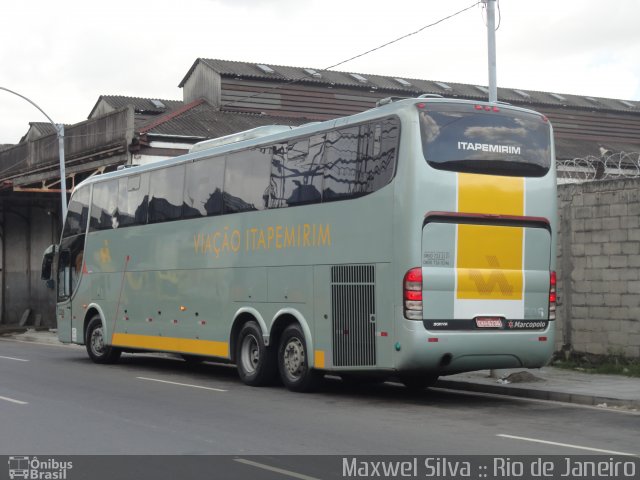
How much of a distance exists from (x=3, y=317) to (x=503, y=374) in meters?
35.2

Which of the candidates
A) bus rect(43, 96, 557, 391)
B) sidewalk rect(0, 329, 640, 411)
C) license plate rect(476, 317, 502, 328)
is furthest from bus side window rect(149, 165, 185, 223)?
license plate rect(476, 317, 502, 328)

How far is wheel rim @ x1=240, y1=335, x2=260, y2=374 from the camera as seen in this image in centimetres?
1741

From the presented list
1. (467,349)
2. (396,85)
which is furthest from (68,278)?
(396,85)

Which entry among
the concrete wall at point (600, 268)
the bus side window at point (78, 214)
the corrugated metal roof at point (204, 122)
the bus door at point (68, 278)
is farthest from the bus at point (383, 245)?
the corrugated metal roof at point (204, 122)

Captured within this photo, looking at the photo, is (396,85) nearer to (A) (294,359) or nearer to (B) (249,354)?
(B) (249,354)

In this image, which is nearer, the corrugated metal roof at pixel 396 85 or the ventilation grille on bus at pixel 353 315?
the ventilation grille on bus at pixel 353 315

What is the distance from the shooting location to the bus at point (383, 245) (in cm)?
1406

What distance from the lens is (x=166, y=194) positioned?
795 inches

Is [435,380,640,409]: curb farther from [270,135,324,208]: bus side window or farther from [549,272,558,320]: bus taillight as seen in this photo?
[270,135,324,208]: bus side window

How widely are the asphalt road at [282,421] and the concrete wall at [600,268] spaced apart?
12.8 ft

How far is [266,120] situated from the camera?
137 feet

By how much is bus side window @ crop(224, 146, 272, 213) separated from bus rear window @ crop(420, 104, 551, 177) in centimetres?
376

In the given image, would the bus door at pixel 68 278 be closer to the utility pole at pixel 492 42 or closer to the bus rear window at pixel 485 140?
the utility pole at pixel 492 42
